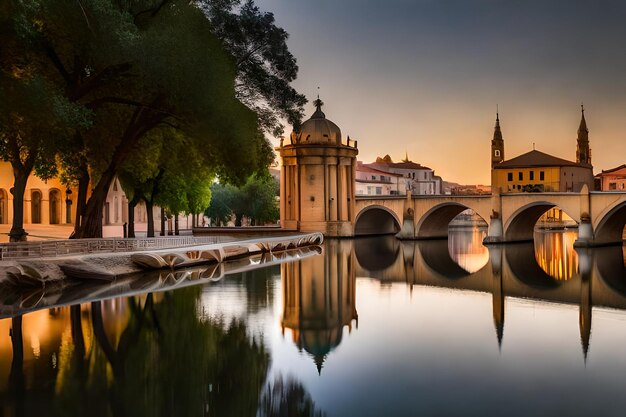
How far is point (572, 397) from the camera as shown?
32.6 ft

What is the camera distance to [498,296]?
2288cm

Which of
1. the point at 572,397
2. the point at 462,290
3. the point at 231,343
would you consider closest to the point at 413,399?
the point at 572,397

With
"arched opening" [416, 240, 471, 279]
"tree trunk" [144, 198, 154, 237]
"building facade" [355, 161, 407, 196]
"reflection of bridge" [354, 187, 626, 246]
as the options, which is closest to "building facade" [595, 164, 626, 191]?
"building facade" [355, 161, 407, 196]

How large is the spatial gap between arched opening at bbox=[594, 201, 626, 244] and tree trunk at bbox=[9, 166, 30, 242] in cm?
4132

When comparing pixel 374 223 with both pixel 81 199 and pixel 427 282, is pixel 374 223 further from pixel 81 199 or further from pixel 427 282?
pixel 81 199

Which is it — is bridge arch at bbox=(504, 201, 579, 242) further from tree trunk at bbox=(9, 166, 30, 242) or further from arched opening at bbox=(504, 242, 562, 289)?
tree trunk at bbox=(9, 166, 30, 242)

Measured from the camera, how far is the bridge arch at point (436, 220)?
199 ft

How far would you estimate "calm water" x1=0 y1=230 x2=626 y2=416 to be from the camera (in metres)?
9.56

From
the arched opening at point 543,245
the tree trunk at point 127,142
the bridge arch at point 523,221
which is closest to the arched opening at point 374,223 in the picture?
the bridge arch at point 523,221

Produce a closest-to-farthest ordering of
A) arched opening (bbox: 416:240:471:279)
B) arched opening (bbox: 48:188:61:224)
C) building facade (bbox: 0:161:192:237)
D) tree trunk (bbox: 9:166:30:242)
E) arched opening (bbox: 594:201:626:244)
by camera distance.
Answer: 1. tree trunk (bbox: 9:166:30:242)
2. arched opening (bbox: 416:240:471:279)
3. building facade (bbox: 0:161:192:237)
4. arched opening (bbox: 594:201:626:244)
5. arched opening (bbox: 48:188:61:224)

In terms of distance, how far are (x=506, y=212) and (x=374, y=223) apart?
922 inches

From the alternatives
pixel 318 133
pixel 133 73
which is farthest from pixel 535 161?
pixel 133 73

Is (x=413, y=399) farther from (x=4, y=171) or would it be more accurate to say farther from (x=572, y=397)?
(x=4, y=171)

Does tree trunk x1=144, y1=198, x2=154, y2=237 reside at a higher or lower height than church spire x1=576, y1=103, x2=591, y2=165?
lower
